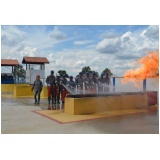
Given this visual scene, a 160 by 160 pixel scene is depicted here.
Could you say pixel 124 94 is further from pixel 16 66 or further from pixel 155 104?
pixel 16 66

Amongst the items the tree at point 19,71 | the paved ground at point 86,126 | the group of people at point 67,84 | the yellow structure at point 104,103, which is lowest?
the paved ground at point 86,126

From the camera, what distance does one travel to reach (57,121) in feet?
22.1

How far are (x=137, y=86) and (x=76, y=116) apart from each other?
15.0 feet

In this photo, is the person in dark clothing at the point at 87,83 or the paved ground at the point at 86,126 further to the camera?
the person in dark clothing at the point at 87,83

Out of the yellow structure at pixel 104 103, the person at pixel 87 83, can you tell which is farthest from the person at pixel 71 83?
the yellow structure at pixel 104 103

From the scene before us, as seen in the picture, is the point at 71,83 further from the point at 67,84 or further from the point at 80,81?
the point at 80,81

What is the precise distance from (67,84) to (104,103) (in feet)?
9.26

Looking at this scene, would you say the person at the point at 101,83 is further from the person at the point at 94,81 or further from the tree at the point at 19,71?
the tree at the point at 19,71

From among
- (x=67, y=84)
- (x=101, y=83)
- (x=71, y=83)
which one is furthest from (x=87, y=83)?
(x=67, y=84)

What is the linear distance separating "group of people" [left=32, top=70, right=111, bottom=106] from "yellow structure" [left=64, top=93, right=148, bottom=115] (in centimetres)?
237

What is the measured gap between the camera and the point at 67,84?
35.2ft

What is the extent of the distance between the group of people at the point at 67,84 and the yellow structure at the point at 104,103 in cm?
237

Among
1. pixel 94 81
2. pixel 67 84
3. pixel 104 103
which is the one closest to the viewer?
pixel 104 103

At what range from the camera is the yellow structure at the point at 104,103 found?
7.95 m
